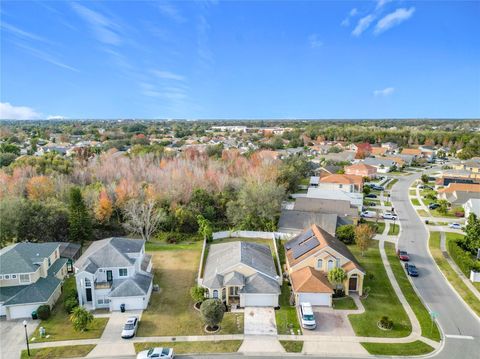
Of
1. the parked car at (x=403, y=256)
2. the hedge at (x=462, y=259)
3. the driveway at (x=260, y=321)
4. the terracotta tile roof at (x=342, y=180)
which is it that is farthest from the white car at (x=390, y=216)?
the driveway at (x=260, y=321)

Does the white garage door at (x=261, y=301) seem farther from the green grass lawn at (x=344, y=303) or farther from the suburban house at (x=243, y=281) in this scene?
the green grass lawn at (x=344, y=303)

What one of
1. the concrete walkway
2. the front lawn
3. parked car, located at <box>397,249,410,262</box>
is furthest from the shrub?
the concrete walkway

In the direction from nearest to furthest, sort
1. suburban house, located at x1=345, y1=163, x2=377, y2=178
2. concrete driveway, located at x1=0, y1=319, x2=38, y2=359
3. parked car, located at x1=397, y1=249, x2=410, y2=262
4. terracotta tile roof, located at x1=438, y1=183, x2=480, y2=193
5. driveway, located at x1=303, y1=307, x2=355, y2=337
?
concrete driveway, located at x1=0, y1=319, x2=38, y2=359 → driveway, located at x1=303, y1=307, x2=355, y2=337 → parked car, located at x1=397, y1=249, x2=410, y2=262 → terracotta tile roof, located at x1=438, y1=183, x2=480, y2=193 → suburban house, located at x1=345, y1=163, x2=377, y2=178

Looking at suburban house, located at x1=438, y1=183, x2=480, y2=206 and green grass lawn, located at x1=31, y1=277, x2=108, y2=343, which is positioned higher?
suburban house, located at x1=438, y1=183, x2=480, y2=206

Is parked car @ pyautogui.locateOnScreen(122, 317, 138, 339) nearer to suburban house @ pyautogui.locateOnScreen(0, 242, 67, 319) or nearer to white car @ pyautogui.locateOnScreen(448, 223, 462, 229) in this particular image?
suburban house @ pyautogui.locateOnScreen(0, 242, 67, 319)

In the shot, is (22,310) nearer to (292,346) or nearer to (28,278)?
(28,278)

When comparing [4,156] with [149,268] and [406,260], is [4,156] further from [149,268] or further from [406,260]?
[406,260]

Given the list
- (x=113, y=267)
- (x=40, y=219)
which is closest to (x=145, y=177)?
(x=40, y=219)
